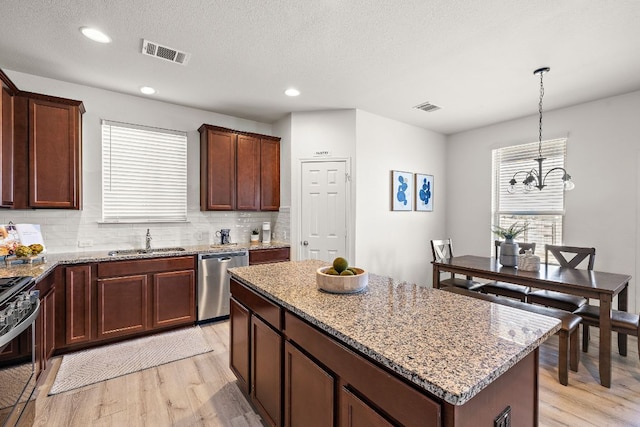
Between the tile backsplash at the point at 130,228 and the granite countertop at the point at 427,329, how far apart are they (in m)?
2.55

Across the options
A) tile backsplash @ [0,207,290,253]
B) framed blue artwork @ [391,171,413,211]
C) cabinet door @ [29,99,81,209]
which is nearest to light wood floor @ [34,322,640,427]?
tile backsplash @ [0,207,290,253]

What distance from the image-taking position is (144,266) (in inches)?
127

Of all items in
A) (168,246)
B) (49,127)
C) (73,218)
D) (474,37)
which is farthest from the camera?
(168,246)

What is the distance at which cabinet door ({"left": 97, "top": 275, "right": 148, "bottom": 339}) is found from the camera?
9.89 ft

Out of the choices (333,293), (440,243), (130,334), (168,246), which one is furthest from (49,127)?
(440,243)

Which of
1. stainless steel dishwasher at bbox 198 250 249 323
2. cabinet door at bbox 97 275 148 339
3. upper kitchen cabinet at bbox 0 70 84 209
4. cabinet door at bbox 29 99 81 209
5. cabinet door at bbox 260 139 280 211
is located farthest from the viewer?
cabinet door at bbox 260 139 280 211

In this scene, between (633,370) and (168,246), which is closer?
(633,370)

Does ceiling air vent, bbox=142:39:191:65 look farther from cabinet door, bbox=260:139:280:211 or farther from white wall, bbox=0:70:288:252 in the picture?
cabinet door, bbox=260:139:280:211

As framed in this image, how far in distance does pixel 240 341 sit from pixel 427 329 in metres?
1.47

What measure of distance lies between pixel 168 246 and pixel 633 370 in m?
4.97

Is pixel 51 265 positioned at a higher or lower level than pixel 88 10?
lower

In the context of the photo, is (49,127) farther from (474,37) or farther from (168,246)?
(474,37)

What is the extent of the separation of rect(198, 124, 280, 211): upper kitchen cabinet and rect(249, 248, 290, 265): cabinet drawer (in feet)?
2.16

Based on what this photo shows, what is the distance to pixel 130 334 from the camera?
3176 mm
